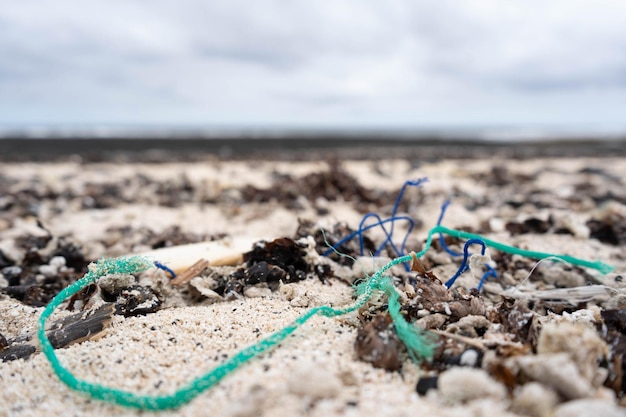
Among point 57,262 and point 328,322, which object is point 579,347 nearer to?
point 328,322

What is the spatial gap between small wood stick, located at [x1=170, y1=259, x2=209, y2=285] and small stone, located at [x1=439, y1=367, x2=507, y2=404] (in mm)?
1499

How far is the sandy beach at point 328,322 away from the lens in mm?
1285

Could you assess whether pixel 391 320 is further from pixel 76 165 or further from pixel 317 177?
pixel 76 165

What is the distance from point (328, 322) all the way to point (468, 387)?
0.66m

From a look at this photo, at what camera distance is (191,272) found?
2428 mm

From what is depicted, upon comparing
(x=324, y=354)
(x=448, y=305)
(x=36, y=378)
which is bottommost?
(x=36, y=378)

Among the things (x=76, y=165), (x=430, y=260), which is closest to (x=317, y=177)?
(x=430, y=260)

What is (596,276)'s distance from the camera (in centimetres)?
245

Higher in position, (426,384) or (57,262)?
(426,384)

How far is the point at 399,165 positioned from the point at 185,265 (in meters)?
7.26

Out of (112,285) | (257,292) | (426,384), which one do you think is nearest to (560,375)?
(426,384)

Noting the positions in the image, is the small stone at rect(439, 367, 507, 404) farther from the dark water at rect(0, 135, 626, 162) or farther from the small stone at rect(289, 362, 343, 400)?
the dark water at rect(0, 135, 626, 162)

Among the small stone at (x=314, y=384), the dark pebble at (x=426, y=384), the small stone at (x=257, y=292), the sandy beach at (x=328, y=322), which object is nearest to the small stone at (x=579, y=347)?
the sandy beach at (x=328, y=322)

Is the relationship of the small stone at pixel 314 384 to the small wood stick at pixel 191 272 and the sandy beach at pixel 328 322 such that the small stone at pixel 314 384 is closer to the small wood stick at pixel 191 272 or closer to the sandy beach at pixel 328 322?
the sandy beach at pixel 328 322
